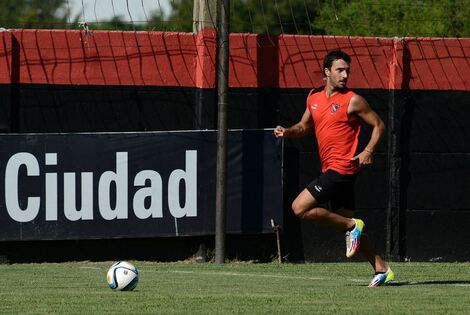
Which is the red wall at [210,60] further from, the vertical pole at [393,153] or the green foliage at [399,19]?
the green foliage at [399,19]

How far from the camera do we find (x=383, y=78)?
54.1ft

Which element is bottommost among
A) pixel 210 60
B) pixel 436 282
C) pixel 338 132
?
pixel 436 282

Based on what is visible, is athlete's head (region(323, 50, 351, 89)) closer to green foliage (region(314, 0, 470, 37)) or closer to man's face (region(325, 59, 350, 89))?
man's face (region(325, 59, 350, 89))

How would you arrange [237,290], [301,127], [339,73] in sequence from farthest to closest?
[301,127], [339,73], [237,290]

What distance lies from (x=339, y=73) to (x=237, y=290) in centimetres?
230

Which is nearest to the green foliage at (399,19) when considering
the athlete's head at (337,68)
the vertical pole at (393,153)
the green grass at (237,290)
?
the vertical pole at (393,153)

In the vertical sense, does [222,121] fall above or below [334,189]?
above

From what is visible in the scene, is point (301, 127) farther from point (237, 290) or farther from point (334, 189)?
point (237, 290)

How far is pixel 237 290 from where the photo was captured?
1151 centimetres

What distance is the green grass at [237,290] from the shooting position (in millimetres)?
Result: 9992

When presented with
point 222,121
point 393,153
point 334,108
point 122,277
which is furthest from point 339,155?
point 393,153

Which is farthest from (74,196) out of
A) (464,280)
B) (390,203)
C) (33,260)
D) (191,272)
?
(464,280)

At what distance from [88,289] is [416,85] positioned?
6489 millimetres

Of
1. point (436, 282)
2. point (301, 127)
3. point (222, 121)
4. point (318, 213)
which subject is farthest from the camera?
point (222, 121)
